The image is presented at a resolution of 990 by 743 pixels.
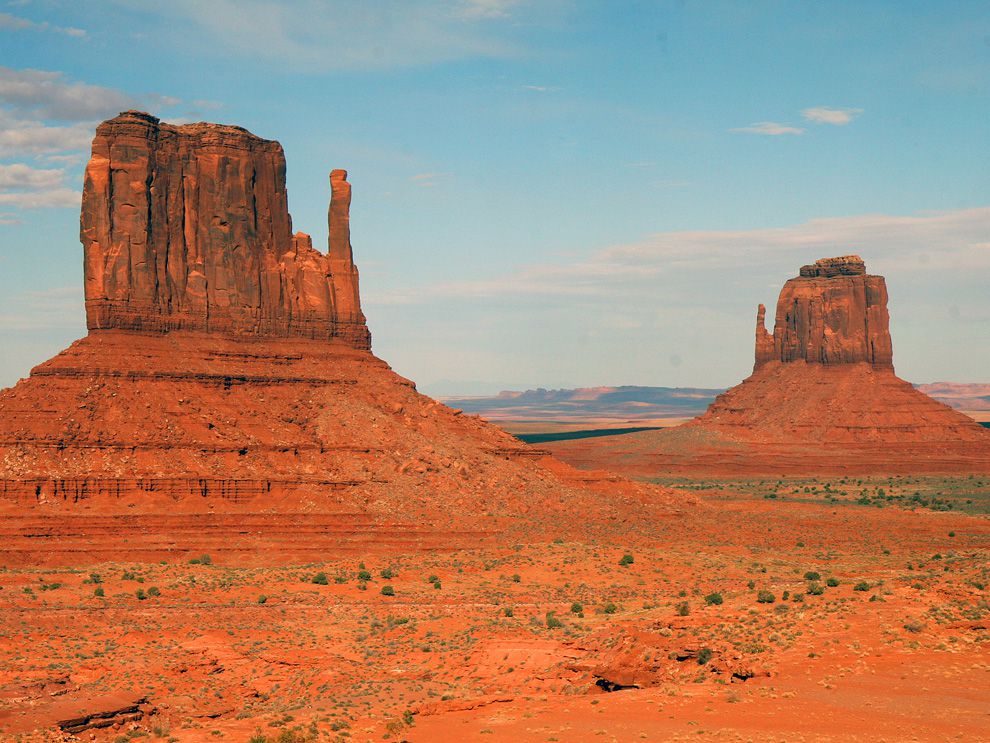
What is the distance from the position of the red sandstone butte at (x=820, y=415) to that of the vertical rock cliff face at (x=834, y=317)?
131 millimetres

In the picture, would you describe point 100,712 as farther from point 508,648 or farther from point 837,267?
point 837,267

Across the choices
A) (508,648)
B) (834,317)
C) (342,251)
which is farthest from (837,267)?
(508,648)

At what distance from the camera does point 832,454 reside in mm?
155500

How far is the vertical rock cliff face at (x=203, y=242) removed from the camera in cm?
7981

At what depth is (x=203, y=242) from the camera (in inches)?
3285

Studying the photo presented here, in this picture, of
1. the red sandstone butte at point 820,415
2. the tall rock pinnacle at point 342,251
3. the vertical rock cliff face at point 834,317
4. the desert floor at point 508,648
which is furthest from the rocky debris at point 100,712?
the vertical rock cliff face at point 834,317

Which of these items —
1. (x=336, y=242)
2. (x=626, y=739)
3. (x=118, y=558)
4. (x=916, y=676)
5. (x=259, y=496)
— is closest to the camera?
(x=626, y=739)

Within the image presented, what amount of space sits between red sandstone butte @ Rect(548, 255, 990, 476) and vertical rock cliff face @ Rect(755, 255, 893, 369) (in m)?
0.13

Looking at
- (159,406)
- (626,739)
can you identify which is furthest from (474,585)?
(626,739)

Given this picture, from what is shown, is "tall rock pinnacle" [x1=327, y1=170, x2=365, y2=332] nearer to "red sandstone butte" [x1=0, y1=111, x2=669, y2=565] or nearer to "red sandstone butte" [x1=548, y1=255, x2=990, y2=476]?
"red sandstone butte" [x1=0, y1=111, x2=669, y2=565]

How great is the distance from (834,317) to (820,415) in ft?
48.6

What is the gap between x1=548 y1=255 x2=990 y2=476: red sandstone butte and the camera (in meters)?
157

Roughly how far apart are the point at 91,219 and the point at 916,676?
59677 millimetres

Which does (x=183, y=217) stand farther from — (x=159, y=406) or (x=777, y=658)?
(x=777, y=658)
